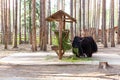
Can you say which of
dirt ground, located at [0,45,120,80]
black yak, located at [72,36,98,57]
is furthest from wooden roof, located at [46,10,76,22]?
dirt ground, located at [0,45,120,80]

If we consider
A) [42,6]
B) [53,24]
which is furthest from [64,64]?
[53,24]

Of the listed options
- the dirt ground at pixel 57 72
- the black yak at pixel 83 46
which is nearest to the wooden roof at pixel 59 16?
the black yak at pixel 83 46

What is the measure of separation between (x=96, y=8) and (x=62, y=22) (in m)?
27.2

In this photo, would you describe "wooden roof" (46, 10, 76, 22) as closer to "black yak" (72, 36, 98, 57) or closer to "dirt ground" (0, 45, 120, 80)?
"black yak" (72, 36, 98, 57)

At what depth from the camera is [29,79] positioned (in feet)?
29.0

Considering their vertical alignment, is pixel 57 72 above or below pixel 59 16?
below

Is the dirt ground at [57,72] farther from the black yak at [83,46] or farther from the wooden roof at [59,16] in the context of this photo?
the wooden roof at [59,16]

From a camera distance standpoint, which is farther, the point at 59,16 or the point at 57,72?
the point at 59,16

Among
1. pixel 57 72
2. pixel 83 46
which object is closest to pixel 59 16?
pixel 83 46

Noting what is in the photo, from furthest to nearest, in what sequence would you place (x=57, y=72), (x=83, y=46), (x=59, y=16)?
(x=83, y=46)
(x=59, y=16)
(x=57, y=72)

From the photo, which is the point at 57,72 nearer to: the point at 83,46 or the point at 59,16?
the point at 59,16

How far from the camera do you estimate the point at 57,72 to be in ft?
34.1

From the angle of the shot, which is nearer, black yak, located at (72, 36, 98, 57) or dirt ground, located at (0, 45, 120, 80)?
dirt ground, located at (0, 45, 120, 80)

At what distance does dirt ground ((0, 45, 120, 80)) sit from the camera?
9266mm
